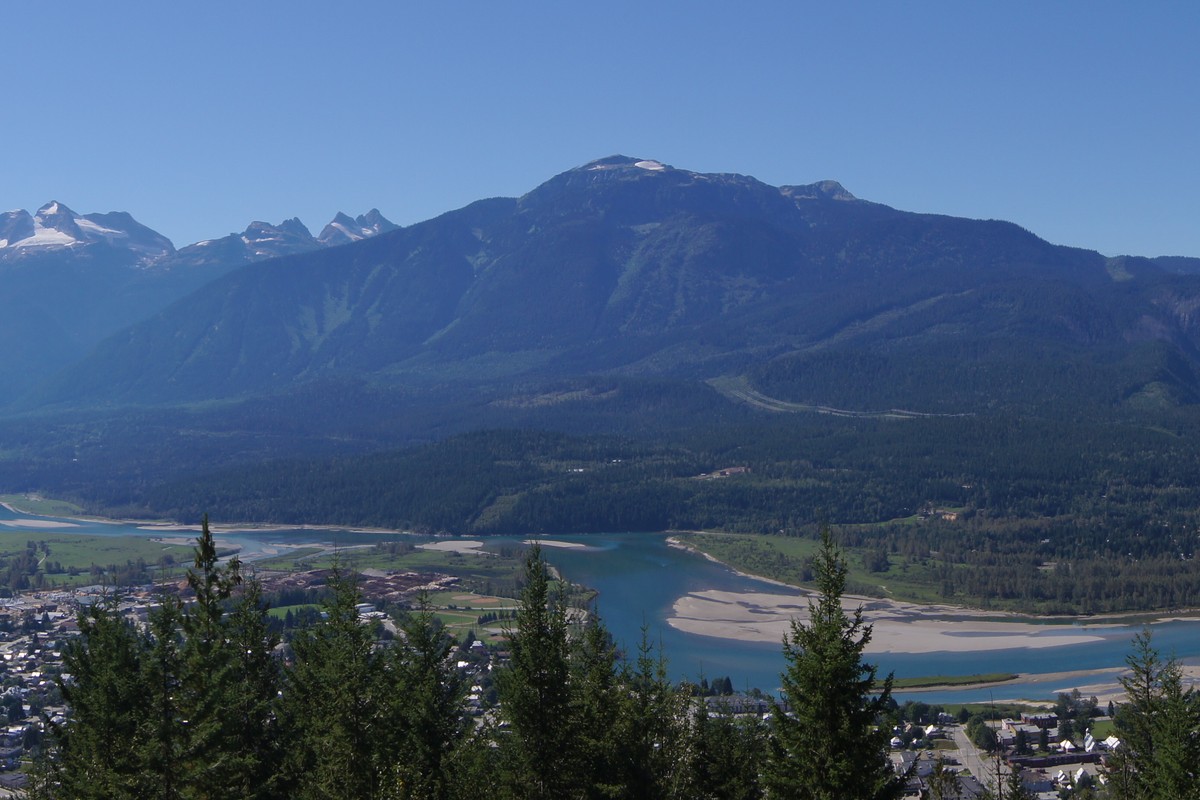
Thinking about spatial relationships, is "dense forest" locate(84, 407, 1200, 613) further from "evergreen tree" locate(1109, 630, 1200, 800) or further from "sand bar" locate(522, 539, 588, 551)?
"evergreen tree" locate(1109, 630, 1200, 800)

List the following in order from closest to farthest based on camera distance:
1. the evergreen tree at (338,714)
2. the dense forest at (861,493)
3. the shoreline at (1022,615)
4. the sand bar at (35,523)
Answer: the evergreen tree at (338,714)
the shoreline at (1022,615)
the dense forest at (861,493)
the sand bar at (35,523)

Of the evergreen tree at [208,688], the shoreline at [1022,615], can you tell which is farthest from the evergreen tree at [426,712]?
the shoreline at [1022,615]

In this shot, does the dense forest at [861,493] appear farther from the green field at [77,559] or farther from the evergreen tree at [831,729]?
the evergreen tree at [831,729]

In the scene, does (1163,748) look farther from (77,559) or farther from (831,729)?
(77,559)

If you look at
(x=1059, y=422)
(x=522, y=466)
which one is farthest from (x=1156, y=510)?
(x=522, y=466)

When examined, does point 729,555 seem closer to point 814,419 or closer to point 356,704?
point 814,419

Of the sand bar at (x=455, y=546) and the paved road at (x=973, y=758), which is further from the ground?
the sand bar at (x=455, y=546)

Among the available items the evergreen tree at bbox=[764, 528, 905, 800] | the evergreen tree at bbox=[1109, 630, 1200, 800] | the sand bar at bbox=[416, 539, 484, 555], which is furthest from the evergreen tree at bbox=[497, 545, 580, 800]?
the sand bar at bbox=[416, 539, 484, 555]
